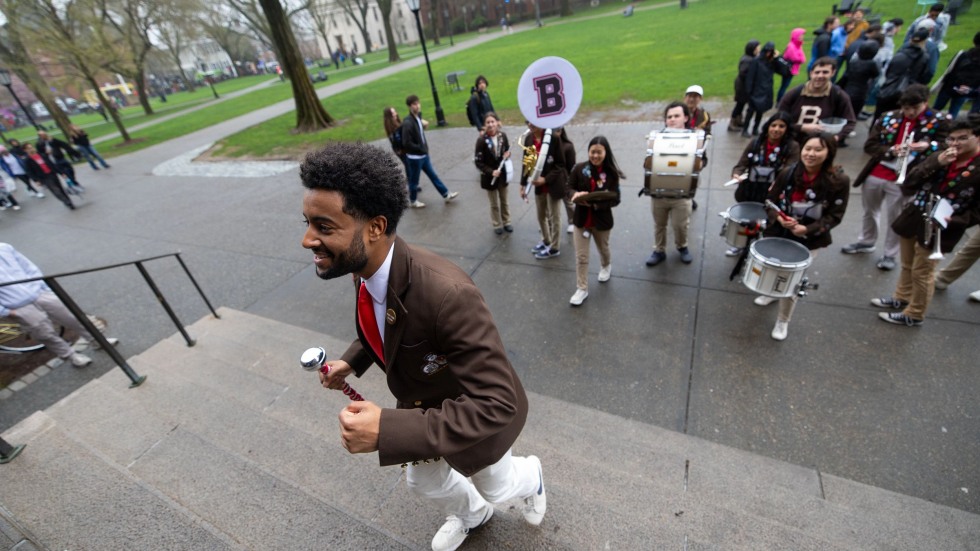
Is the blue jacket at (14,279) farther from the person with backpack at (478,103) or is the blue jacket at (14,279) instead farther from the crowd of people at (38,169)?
the crowd of people at (38,169)

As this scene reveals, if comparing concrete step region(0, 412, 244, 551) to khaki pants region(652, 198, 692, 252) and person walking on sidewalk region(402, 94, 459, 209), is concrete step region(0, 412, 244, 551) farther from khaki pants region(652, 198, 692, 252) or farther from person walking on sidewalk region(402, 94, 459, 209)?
person walking on sidewalk region(402, 94, 459, 209)

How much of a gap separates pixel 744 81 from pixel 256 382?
953cm

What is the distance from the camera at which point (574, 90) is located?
4.32 m

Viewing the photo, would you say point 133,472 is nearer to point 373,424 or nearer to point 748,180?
point 373,424

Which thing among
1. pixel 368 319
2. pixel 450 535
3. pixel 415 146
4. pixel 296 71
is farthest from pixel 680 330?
pixel 296 71

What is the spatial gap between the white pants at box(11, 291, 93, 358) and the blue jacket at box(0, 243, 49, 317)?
0.07 meters

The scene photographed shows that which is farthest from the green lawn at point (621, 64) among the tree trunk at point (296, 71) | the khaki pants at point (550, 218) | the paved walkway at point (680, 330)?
the khaki pants at point (550, 218)

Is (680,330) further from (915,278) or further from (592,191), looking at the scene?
(915,278)

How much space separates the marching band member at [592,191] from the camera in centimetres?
422

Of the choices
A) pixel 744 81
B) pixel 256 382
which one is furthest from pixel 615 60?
pixel 256 382

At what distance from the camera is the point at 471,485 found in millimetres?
2156

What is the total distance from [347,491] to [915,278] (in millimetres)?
4816

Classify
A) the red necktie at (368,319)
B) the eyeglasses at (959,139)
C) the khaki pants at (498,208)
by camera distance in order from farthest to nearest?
the khaki pants at (498,208) < the eyeglasses at (959,139) < the red necktie at (368,319)

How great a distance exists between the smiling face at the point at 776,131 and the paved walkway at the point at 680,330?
56.2 inches
